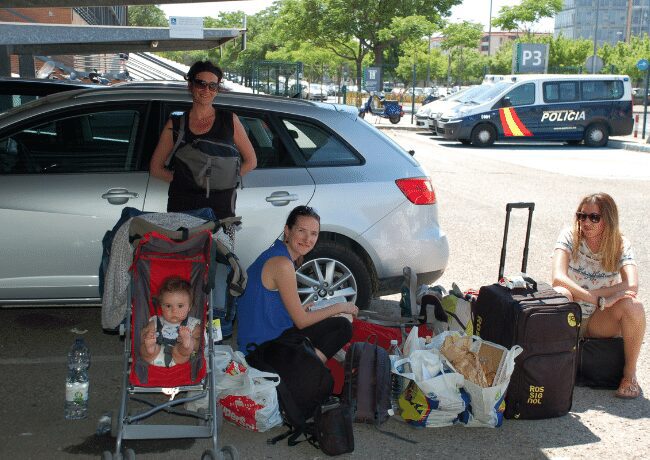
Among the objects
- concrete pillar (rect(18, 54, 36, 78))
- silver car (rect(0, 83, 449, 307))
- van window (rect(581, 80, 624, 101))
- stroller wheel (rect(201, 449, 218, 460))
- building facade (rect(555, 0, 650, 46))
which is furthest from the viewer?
building facade (rect(555, 0, 650, 46))

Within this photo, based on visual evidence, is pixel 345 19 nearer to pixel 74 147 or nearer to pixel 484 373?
pixel 74 147

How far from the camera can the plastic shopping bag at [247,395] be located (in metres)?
4.71

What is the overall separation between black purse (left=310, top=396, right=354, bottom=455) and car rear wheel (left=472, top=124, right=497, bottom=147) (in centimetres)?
2221

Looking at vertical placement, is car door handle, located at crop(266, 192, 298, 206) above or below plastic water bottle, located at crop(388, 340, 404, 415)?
above

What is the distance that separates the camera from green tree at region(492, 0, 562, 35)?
54531 millimetres

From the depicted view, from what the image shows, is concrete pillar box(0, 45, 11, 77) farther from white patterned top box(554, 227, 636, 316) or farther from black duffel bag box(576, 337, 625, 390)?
black duffel bag box(576, 337, 625, 390)

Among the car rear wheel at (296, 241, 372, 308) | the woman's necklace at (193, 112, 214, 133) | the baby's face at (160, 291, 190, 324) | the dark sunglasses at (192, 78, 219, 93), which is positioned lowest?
the car rear wheel at (296, 241, 372, 308)

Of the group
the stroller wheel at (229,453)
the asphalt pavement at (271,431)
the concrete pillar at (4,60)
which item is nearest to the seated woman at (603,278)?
the asphalt pavement at (271,431)

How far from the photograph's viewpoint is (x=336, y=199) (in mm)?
6227

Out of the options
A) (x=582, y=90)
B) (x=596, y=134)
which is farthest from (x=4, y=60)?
(x=596, y=134)

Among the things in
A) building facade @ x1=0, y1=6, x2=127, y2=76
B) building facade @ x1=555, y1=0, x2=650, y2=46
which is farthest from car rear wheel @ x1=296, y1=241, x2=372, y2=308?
building facade @ x1=555, y1=0, x2=650, y2=46

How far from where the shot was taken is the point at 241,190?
6.06m

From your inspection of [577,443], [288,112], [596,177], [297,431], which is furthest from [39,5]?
[596,177]

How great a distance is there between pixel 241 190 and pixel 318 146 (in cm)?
67
